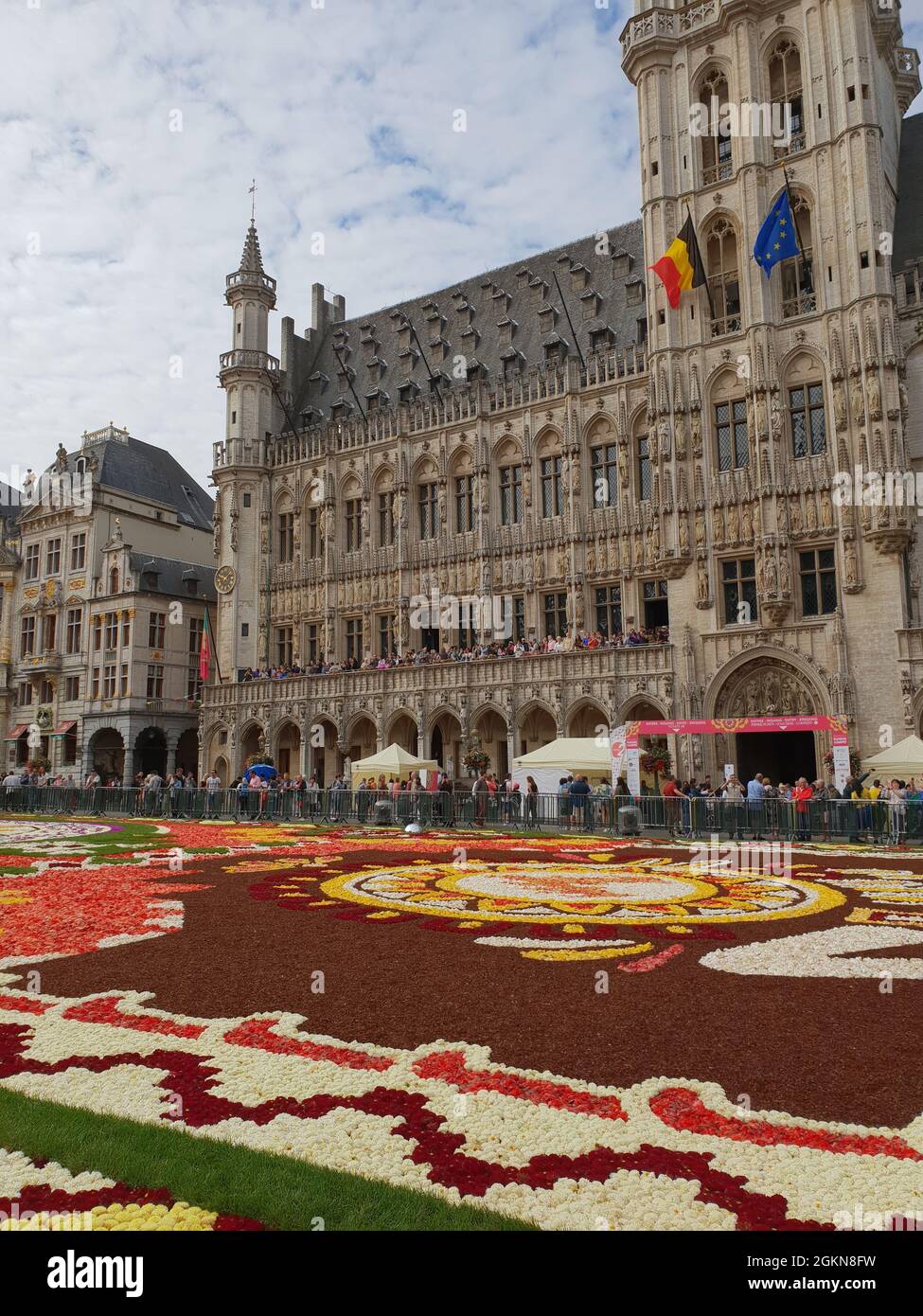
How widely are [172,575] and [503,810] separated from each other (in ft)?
118

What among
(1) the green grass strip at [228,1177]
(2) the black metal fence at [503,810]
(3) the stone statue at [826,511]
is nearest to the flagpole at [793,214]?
(3) the stone statue at [826,511]

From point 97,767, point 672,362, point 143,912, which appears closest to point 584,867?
point 143,912

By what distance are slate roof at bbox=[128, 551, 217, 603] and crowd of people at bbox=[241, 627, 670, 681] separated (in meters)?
9.80

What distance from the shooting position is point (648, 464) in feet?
125

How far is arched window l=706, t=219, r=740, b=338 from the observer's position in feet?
116

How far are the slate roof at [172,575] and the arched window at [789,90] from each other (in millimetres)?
37282

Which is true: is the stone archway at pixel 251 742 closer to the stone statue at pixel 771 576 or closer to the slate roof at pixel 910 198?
the stone statue at pixel 771 576

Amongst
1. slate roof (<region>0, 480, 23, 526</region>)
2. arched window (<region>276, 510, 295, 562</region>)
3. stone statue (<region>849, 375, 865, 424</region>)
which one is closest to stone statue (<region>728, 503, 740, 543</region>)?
stone statue (<region>849, 375, 865, 424</region>)

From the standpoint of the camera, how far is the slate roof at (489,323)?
43125mm

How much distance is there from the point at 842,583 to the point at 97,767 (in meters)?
41.6

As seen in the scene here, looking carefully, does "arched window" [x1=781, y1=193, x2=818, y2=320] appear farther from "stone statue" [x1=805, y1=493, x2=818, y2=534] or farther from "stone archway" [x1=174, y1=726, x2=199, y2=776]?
"stone archway" [x1=174, y1=726, x2=199, y2=776]

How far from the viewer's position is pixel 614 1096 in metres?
4.80

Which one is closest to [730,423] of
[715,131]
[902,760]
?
[715,131]

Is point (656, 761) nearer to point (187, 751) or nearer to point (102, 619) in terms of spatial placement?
point (187, 751)
